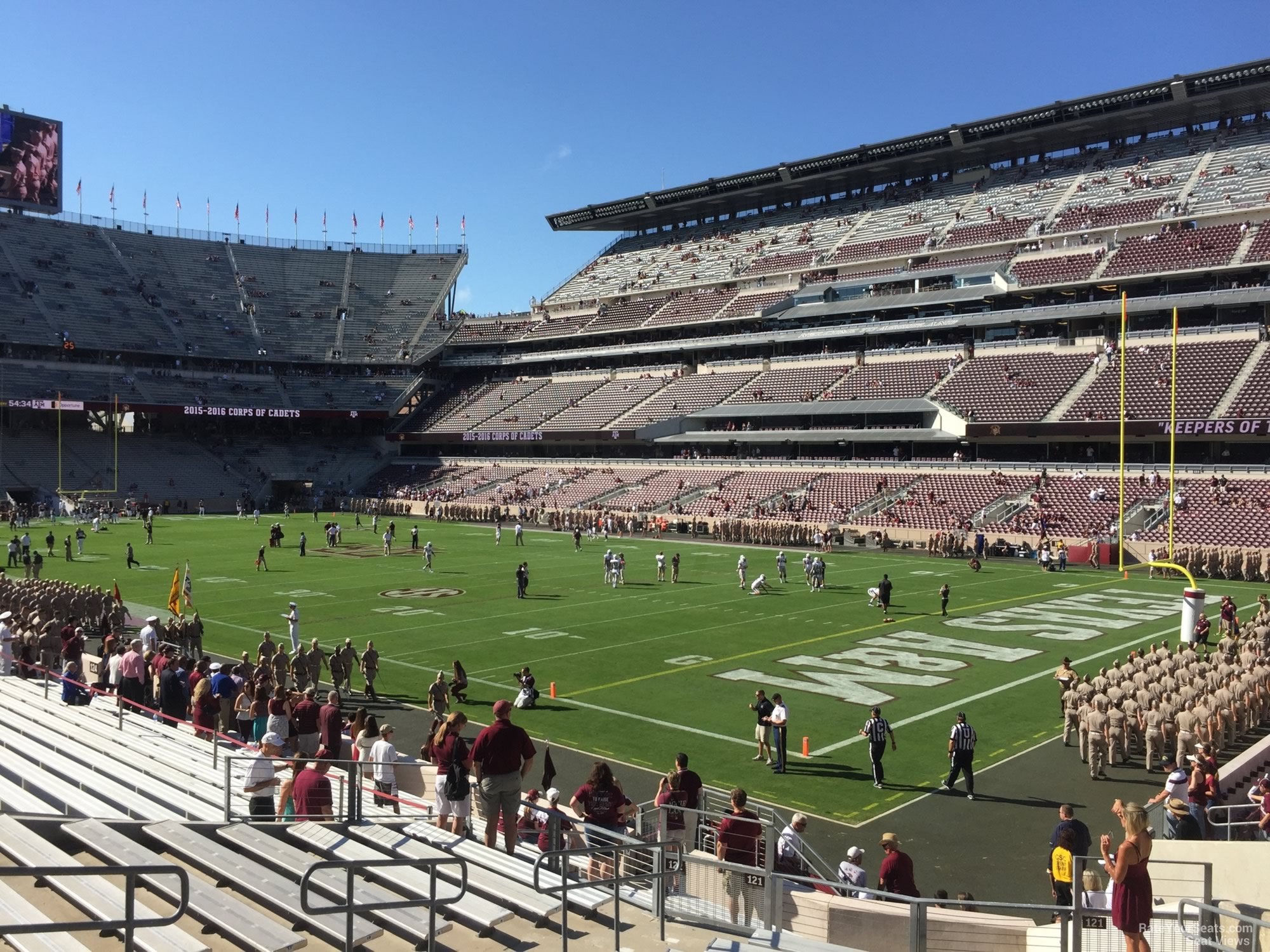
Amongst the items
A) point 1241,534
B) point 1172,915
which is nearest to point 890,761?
point 1172,915

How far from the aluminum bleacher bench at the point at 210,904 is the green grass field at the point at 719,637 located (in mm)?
9130

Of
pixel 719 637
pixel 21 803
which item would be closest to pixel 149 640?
pixel 21 803

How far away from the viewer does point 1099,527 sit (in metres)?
42.8

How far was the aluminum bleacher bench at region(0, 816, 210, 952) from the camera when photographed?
579cm

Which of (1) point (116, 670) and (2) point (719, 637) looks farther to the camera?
(2) point (719, 637)

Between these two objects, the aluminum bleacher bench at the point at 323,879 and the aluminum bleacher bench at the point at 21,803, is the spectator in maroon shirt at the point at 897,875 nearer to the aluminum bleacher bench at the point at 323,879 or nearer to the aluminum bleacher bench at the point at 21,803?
the aluminum bleacher bench at the point at 323,879

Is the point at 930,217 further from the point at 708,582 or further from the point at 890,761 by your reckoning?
the point at 890,761

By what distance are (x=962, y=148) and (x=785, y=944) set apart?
78045mm

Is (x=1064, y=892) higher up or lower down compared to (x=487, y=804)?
lower down

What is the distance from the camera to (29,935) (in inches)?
225

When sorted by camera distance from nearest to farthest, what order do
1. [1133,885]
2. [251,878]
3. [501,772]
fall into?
[251,878] < [1133,885] < [501,772]

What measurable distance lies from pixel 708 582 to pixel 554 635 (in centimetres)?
1099

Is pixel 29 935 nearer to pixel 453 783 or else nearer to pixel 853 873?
pixel 453 783

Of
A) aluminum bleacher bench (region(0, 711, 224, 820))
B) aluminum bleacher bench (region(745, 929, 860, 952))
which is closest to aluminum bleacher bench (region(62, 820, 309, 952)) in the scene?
aluminum bleacher bench (region(0, 711, 224, 820))
